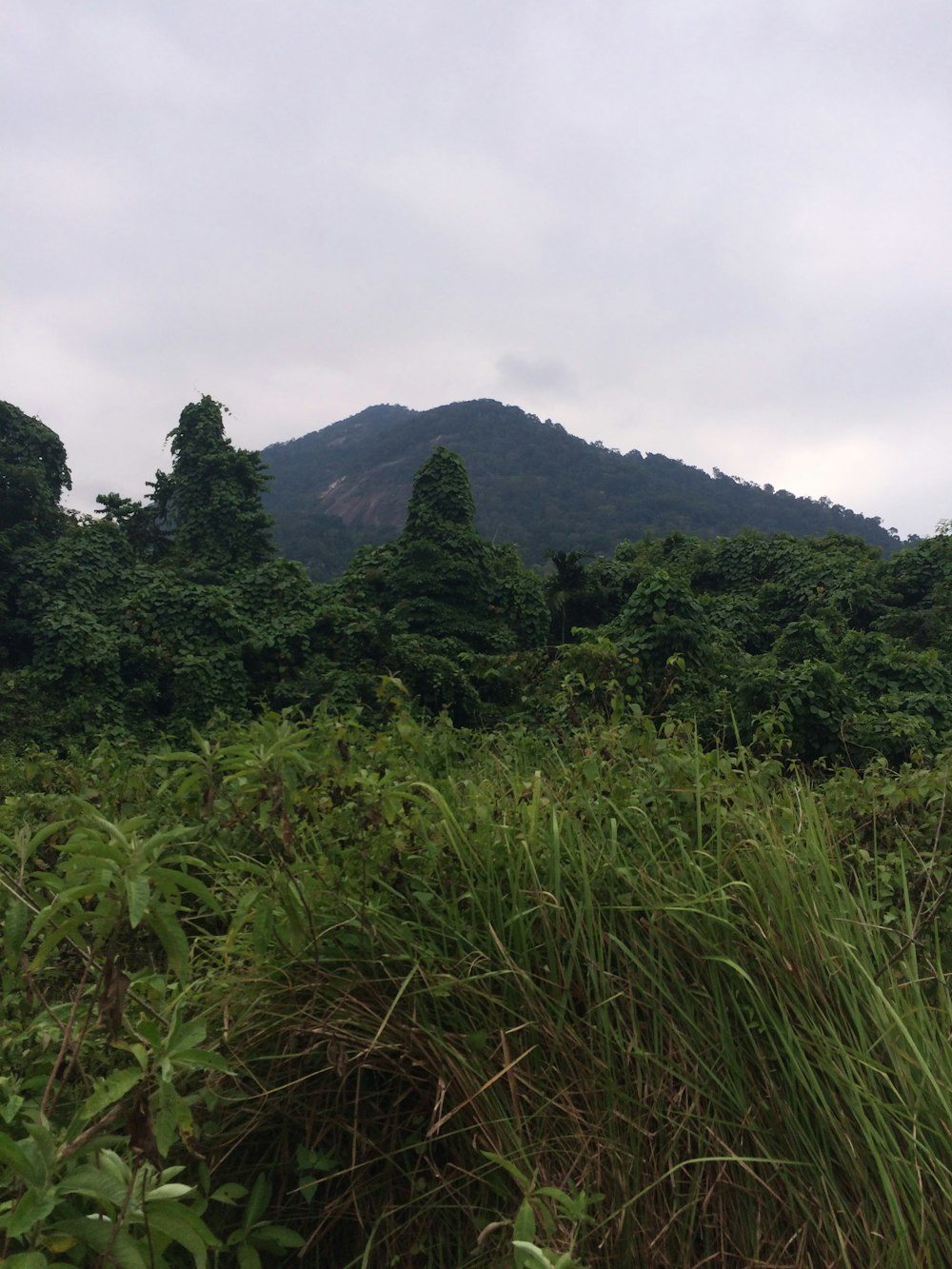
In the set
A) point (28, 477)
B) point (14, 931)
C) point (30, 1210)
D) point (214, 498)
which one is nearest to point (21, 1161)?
point (30, 1210)

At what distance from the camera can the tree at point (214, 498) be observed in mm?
17672

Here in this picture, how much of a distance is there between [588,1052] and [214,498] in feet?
58.0

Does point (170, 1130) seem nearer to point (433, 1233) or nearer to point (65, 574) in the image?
point (433, 1233)

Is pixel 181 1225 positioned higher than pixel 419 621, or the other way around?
pixel 419 621

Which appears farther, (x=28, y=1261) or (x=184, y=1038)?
(x=184, y=1038)

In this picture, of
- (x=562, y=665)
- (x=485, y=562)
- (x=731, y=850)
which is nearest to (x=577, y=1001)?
(x=731, y=850)

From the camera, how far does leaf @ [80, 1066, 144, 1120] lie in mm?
1027

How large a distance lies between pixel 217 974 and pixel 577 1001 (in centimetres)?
75

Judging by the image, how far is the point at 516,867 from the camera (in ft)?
5.72

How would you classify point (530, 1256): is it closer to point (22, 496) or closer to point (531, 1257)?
point (531, 1257)

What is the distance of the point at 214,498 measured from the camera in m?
17.7

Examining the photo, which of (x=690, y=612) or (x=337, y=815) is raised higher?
(x=690, y=612)

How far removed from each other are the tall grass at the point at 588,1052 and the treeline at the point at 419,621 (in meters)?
6.41

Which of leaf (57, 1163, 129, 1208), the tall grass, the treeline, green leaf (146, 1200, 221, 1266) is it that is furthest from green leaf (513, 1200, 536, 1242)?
the treeline
